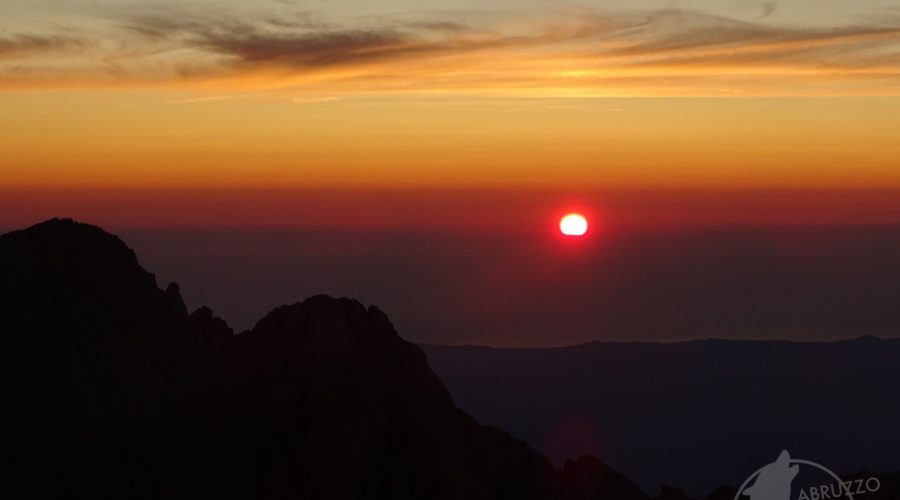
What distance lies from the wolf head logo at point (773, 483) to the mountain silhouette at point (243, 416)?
15.9 feet

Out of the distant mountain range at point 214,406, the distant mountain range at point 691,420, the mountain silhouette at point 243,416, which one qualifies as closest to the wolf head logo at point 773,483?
the distant mountain range at point 214,406

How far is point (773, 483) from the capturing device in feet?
176

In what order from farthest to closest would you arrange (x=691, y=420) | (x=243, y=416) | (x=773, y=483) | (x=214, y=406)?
(x=691, y=420), (x=773, y=483), (x=214, y=406), (x=243, y=416)

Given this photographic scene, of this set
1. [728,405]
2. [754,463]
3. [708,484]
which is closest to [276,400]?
[708,484]

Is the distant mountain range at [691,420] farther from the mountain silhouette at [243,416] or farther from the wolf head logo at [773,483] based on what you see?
the mountain silhouette at [243,416]

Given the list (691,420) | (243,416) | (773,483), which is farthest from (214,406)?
(691,420)

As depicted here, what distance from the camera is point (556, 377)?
654ft

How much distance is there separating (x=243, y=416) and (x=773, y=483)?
1982 cm

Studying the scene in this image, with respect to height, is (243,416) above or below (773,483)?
below

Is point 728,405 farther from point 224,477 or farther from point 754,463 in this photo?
point 224,477

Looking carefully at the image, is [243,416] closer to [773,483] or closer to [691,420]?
[773,483]

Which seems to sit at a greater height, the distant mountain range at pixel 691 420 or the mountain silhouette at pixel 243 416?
the distant mountain range at pixel 691 420

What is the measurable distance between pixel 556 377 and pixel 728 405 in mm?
24662

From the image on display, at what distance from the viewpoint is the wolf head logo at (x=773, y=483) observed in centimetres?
5122
